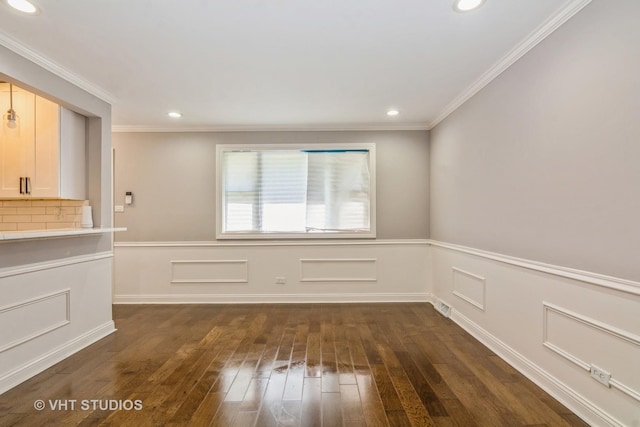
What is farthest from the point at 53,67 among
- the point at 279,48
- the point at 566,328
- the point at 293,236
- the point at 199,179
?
the point at 566,328

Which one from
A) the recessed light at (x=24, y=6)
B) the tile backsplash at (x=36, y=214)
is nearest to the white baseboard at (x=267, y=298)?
the tile backsplash at (x=36, y=214)

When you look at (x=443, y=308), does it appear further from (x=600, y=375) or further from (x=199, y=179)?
(x=199, y=179)

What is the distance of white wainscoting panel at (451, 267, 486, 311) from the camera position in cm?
308

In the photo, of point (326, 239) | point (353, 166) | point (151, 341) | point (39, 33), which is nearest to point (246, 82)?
point (39, 33)

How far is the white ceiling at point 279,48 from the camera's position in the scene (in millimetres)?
1976

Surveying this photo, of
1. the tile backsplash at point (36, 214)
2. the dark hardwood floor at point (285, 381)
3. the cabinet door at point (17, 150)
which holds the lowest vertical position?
the dark hardwood floor at point (285, 381)

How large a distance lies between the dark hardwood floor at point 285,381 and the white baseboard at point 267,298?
873 millimetres

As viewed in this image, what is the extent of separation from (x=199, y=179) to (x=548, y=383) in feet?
14.7

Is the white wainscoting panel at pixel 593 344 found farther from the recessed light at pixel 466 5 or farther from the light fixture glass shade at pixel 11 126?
the light fixture glass shade at pixel 11 126

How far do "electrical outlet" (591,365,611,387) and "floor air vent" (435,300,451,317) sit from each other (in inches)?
78.1

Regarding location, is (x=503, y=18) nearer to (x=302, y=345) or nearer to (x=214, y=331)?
(x=302, y=345)

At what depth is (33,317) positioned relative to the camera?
2.50 metres

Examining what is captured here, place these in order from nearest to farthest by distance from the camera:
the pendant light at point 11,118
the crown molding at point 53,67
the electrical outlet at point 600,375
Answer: the electrical outlet at point 600,375 < the crown molding at point 53,67 < the pendant light at point 11,118

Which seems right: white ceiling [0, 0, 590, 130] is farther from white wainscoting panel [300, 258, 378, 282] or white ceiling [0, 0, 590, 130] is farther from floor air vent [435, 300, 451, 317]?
floor air vent [435, 300, 451, 317]
